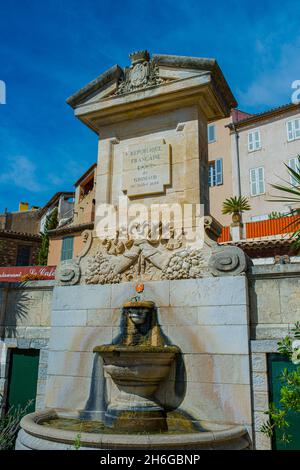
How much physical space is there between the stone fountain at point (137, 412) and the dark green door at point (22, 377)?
1.10 metres

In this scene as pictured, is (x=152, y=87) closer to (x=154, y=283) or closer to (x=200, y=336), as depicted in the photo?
(x=154, y=283)

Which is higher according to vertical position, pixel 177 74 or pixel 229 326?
pixel 177 74

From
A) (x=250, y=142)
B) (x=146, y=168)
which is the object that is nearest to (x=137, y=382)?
(x=146, y=168)

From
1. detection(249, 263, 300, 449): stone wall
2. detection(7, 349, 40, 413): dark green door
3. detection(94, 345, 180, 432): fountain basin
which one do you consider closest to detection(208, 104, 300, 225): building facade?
detection(249, 263, 300, 449): stone wall

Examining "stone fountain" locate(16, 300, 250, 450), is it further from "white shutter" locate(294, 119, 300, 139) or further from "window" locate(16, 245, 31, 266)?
"window" locate(16, 245, 31, 266)

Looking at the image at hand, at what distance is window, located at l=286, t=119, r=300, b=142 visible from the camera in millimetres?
25797

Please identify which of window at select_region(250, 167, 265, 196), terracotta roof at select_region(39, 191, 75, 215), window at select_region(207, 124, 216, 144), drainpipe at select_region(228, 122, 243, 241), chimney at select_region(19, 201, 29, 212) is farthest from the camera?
chimney at select_region(19, 201, 29, 212)

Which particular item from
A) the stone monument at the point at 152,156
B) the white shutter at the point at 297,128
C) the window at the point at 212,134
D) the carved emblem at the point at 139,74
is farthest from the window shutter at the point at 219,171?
the carved emblem at the point at 139,74

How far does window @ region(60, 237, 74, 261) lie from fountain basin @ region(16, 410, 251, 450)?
20.5m

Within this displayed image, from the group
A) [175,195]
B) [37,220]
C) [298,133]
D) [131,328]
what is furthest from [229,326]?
[37,220]
